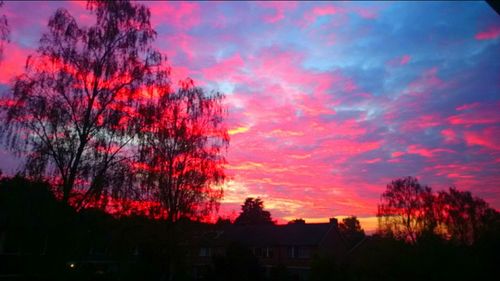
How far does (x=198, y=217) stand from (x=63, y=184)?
40.0 feet

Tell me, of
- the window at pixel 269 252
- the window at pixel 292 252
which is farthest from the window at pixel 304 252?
the window at pixel 269 252

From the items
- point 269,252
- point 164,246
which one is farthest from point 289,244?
point 164,246

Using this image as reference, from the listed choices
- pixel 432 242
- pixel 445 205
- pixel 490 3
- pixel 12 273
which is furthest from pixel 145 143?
pixel 445 205

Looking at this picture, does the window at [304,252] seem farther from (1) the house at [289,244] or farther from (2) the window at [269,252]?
(2) the window at [269,252]

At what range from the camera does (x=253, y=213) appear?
318ft

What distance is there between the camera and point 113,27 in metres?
18.2

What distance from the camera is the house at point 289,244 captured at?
51.5 m

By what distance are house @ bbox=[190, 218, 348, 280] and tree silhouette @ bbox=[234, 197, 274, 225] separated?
3284cm

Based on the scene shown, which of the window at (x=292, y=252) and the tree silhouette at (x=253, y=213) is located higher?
the tree silhouette at (x=253, y=213)

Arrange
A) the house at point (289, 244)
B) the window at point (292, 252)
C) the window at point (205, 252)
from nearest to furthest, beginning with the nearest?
the house at point (289, 244), the window at point (292, 252), the window at point (205, 252)

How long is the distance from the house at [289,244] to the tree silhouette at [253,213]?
32.8 meters

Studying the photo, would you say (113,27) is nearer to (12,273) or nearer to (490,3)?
(490,3)

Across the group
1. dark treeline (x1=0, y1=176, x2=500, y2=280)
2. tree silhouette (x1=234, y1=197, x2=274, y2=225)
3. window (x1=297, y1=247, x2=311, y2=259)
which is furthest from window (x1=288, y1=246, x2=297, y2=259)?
tree silhouette (x1=234, y1=197, x2=274, y2=225)

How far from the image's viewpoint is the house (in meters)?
51.5
